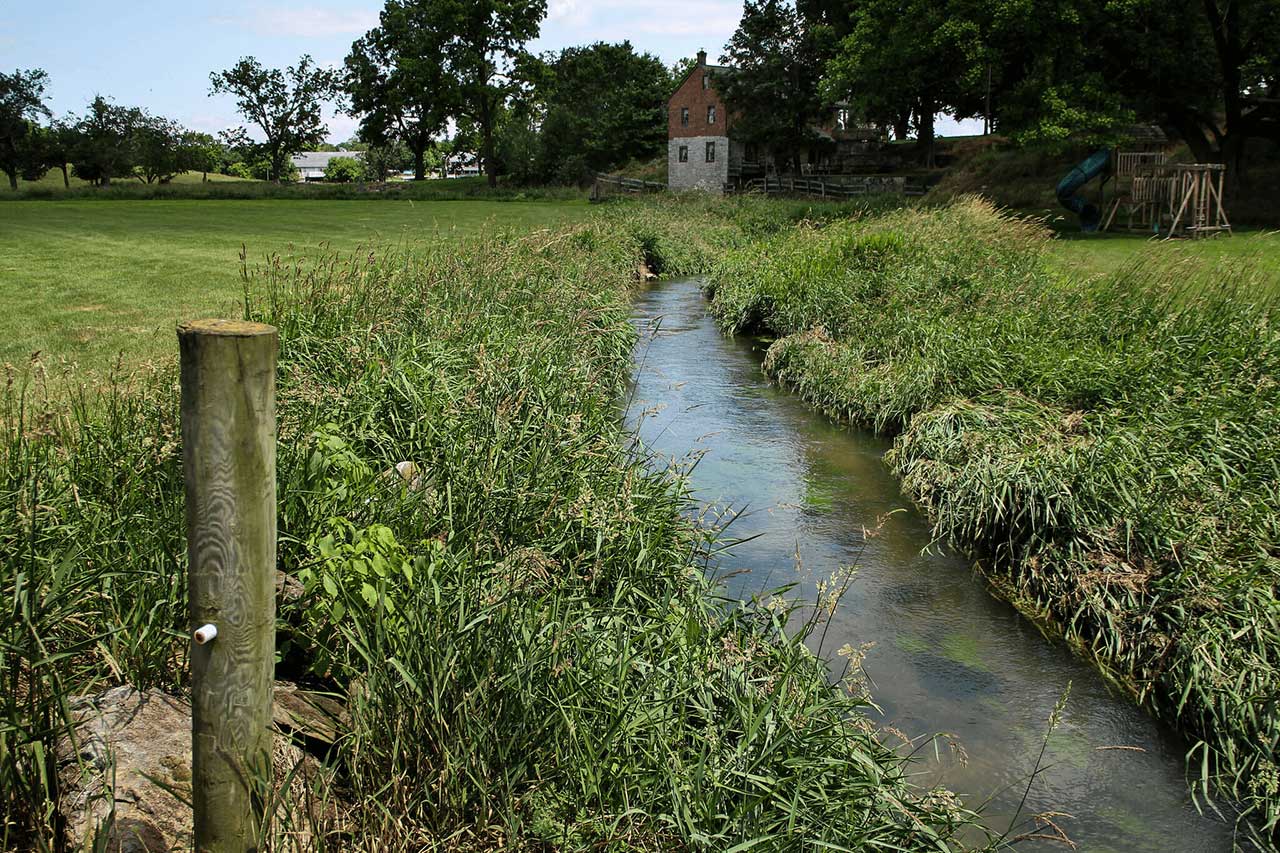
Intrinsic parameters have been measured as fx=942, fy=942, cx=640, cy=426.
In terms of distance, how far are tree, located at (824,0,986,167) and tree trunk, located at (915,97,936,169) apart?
51.4 ft

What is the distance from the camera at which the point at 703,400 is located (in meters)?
11.2

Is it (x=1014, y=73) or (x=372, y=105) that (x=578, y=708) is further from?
(x=372, y=105)

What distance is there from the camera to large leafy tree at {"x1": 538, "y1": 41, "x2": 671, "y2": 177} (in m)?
69.9

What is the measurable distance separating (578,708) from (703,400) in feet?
26.2

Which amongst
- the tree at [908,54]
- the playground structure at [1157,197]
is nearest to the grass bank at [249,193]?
the tree at [908,54]

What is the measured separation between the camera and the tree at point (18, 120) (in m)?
59.1

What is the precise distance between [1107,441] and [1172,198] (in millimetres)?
18343

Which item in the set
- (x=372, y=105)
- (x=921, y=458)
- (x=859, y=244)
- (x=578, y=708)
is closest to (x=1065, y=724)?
(x=578, y=708)

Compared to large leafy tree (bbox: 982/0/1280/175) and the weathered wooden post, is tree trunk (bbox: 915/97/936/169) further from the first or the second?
the weathered wooden post

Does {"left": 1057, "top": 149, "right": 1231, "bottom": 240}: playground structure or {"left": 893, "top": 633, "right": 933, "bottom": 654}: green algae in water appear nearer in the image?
{"left": 893, "top": 633, "right": 933, "bottom": 654}: green algae in water

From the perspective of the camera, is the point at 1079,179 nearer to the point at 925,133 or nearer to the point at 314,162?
the point at 925,133

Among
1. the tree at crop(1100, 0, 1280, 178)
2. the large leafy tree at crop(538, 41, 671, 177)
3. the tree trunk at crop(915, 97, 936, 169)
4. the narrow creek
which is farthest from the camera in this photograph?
the large leafy tree at crop(538, 41, 671, 177)

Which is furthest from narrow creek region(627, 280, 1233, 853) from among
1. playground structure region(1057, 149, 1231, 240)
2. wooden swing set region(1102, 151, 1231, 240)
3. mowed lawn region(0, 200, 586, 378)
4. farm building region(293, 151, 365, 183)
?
farm building region(293, 151, 365, 183)

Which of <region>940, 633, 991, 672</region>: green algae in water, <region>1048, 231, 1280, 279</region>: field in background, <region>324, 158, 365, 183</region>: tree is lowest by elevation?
<region>940, 633, 991, 672</region>: green algae in water
